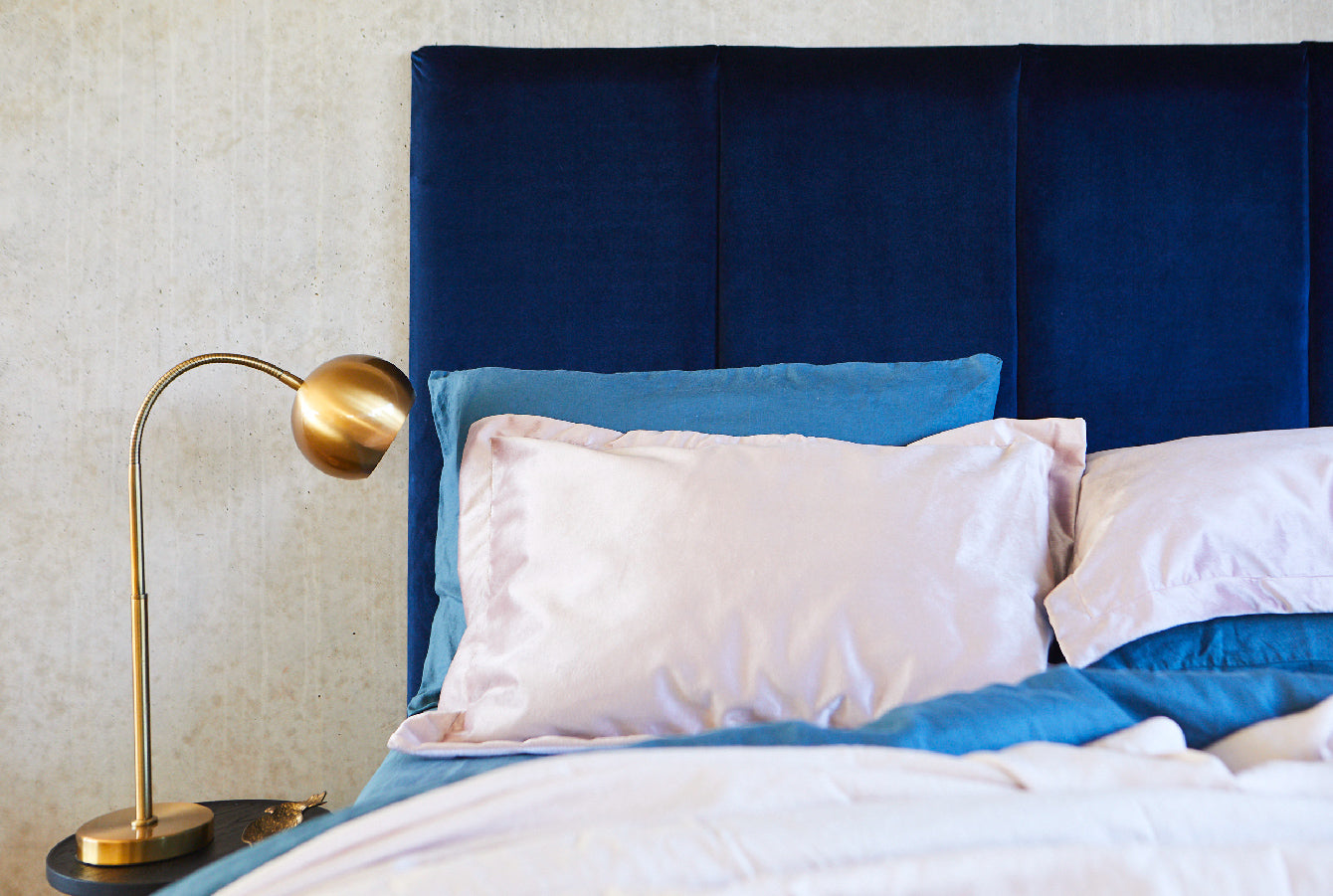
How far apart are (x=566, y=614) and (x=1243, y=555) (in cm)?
85

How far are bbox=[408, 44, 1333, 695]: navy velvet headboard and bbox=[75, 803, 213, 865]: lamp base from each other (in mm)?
535

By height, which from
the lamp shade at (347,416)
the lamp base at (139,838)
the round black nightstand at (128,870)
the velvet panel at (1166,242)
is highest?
the velvet panel at (1166,242)

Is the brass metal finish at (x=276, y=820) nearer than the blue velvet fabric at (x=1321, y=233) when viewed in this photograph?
Yes

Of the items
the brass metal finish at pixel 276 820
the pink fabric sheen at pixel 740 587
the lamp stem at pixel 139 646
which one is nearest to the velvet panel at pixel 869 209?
the pink fabric sheen at pixel 740 587

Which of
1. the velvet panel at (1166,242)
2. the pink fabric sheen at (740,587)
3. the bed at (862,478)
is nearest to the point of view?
the bed at (862,478)

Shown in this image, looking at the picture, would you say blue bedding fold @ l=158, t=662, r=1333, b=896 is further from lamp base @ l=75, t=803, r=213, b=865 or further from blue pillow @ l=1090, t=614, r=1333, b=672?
lamp base @ l=75, t=803, r=213, b=865

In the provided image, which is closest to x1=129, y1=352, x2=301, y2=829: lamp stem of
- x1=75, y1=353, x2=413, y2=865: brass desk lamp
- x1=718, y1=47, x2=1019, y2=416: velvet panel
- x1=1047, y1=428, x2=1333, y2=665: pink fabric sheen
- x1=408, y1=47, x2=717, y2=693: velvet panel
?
x1=75, y1=353, x2=413, y2=865: brass desk lamp

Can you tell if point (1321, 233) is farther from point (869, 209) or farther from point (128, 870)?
point (128, 870)

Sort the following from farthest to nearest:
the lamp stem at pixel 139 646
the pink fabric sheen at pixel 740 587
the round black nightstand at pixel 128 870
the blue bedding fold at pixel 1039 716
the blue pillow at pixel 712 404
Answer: the blue pillow at pixel 712 404 → the lamp stem at pixel 139 646 → the round black nightstand at pixel 128 870 → the pink fabric sheen at pixel 740 587 → the blue bedding fold at pixel 1039 716

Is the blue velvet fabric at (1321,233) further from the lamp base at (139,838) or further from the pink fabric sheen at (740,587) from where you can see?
the lamp base at (139,838)

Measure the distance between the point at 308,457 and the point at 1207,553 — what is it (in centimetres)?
118

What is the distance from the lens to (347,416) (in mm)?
1354

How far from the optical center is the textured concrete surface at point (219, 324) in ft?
6.17

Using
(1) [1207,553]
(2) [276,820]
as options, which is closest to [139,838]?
(2) [276,820]
